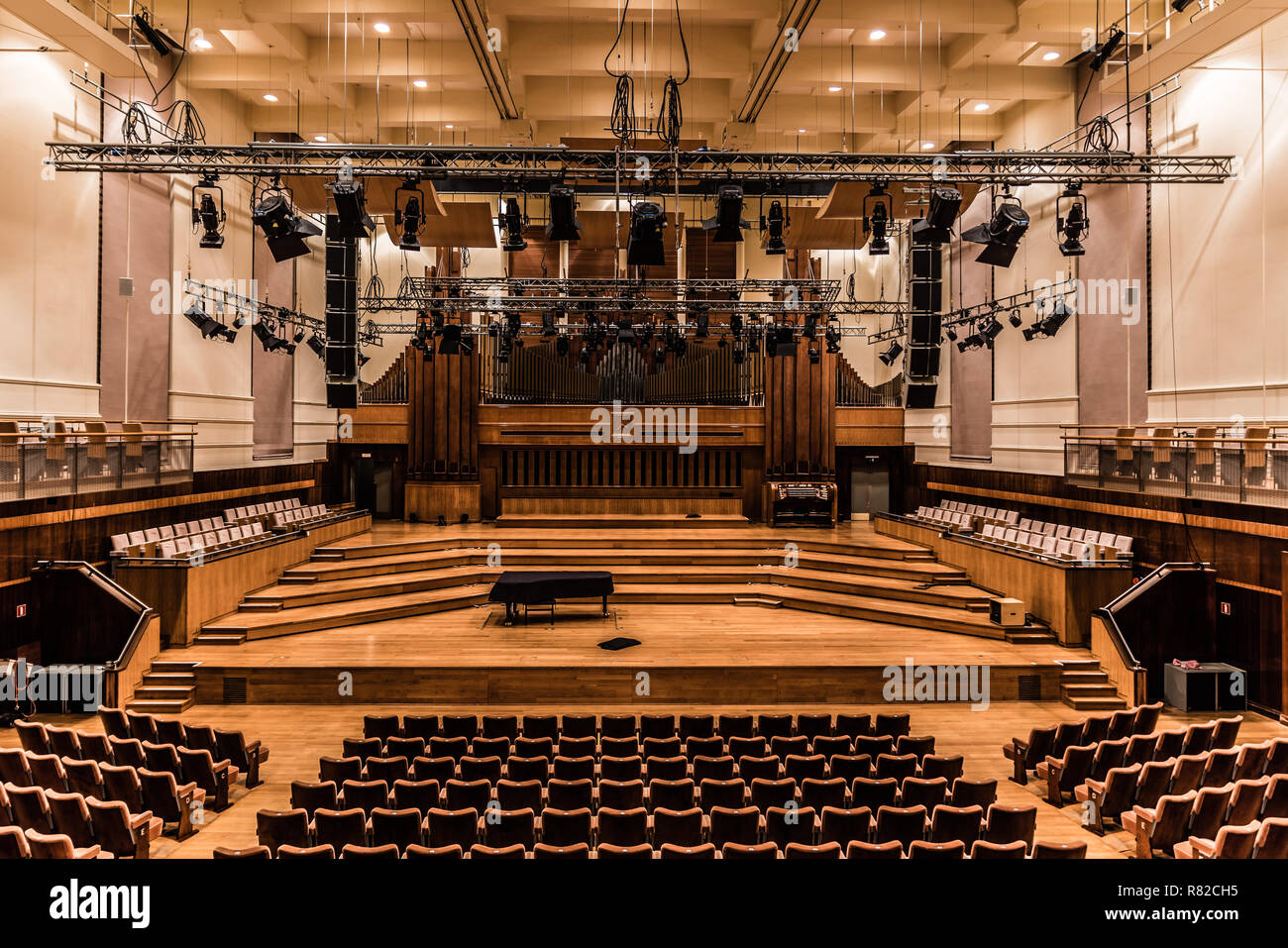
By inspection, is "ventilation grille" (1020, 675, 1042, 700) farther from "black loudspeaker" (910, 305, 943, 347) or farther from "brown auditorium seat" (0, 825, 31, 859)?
"brown auditorium seat" (0, 825, 31, 859)

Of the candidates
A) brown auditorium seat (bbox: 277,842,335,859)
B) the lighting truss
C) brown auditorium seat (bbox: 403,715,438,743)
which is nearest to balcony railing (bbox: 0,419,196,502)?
the lighting truss

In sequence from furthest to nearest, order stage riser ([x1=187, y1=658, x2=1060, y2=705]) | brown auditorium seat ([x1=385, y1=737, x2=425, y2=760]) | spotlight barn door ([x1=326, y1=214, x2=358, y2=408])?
1. spotlight barn door ([x1=326, y1=214, x2=358, y2=408])
2. stage riser ([x1=187, y1=658, x2=1060, y2=705])
3. brown auditorium seat ([x1=385, y1=737, x2=425, y2=760])

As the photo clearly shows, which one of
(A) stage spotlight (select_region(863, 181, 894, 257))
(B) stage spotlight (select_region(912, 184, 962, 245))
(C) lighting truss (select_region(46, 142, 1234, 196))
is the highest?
(C) lighting truss (select_region(46, 142, 1234, 196))

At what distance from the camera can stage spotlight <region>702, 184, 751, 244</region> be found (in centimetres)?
672

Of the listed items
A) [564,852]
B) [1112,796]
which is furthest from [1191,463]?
[564,852]

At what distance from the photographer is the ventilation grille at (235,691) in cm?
741

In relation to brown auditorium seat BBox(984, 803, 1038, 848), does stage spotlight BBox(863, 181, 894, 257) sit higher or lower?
higher

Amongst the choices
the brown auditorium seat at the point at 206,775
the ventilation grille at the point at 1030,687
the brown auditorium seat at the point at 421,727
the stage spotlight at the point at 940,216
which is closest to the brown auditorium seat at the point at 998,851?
the brown auditorium seat at the point at 421,727

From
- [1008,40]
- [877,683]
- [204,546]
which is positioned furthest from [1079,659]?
[204,546]

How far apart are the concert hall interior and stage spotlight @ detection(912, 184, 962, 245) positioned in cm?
4

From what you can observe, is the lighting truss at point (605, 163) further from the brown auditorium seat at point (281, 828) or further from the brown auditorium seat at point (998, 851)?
the brown auditorium seat at point (998, 851)

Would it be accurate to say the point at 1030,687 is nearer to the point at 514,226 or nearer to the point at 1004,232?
the point at 1004,232

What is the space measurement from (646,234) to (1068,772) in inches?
210
